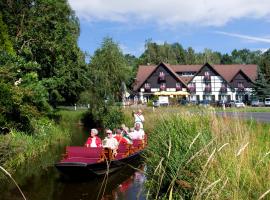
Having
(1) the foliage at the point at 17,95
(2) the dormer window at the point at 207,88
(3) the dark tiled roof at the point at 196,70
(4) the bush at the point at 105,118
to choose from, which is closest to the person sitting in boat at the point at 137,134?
(1) the foliage at the point at 17,95

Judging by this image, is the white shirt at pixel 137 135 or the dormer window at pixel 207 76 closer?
the white shirt at pixel 137 135

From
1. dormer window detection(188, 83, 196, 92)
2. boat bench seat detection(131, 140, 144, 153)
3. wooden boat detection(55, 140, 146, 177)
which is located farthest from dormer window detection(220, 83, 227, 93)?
wooden boat detection(55, 140, 146, 177)

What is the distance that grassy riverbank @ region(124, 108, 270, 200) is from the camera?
419 centimetres

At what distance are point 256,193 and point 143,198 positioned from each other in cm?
685

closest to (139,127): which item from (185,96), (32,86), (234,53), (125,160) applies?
(125,160)

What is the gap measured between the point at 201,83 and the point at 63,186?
64.2m

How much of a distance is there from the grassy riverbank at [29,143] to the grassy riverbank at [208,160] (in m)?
5.37

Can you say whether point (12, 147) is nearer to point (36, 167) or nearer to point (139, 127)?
point (36, 167)

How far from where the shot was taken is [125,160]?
51.4 feet

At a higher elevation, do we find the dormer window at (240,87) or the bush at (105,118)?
the dormer window at (240,87)

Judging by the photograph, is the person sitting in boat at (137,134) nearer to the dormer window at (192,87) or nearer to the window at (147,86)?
the window at (147,86)

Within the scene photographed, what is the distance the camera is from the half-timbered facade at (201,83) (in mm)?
75125

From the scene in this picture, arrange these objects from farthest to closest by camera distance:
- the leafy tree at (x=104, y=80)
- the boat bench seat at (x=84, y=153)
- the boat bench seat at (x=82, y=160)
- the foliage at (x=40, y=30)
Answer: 1. the leafy tree at (x=104, y=80)
2. the foliage at (x=40, y=30)
3. the boat bench seat at (x=84, y=153)
4. the boat bench seat at (x=82, y=160)

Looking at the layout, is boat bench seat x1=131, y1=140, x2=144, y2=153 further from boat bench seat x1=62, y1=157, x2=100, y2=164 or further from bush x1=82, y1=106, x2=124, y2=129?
bush x1=82, y1=106, x2=124, y2=129
